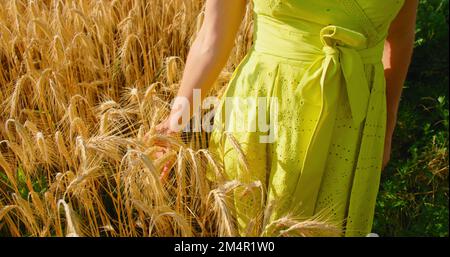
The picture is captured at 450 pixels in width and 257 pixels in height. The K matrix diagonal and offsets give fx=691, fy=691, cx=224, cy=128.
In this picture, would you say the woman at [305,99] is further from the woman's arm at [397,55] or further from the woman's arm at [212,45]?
the woman's arm at [397,55]

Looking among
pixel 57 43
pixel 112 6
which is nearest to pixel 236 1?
pixel 57 43

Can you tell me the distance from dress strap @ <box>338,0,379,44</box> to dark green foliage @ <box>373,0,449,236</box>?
1370 millimetres

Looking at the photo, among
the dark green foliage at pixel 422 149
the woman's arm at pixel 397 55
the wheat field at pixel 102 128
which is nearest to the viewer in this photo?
the wheat field at pixel 102 128

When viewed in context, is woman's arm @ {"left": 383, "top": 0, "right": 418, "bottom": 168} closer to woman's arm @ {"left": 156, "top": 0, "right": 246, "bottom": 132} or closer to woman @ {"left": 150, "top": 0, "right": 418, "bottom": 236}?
woman @ {"left": 150, "top": 0, "right": 418, "bottom": 236}

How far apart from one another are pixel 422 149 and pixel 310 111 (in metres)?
1.96

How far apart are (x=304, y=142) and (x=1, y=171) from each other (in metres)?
1.20

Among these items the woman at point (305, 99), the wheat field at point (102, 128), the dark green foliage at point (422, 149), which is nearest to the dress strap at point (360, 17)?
the woman at point (305, 99)

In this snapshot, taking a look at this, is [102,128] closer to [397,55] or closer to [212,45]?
[212,45]

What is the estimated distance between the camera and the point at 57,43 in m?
2.61

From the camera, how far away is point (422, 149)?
138 inches

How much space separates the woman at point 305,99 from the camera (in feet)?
5.40

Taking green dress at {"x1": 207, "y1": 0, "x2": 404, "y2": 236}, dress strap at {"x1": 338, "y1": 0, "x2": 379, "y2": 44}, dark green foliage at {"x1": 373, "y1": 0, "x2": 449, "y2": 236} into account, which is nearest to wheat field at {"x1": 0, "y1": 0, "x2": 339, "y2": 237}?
green dress at {"x1": 207, "y1": 0, "x2": 404, "y2": 236}

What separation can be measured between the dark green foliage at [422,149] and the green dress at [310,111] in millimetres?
1332

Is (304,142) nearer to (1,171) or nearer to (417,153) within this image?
(1,171)
